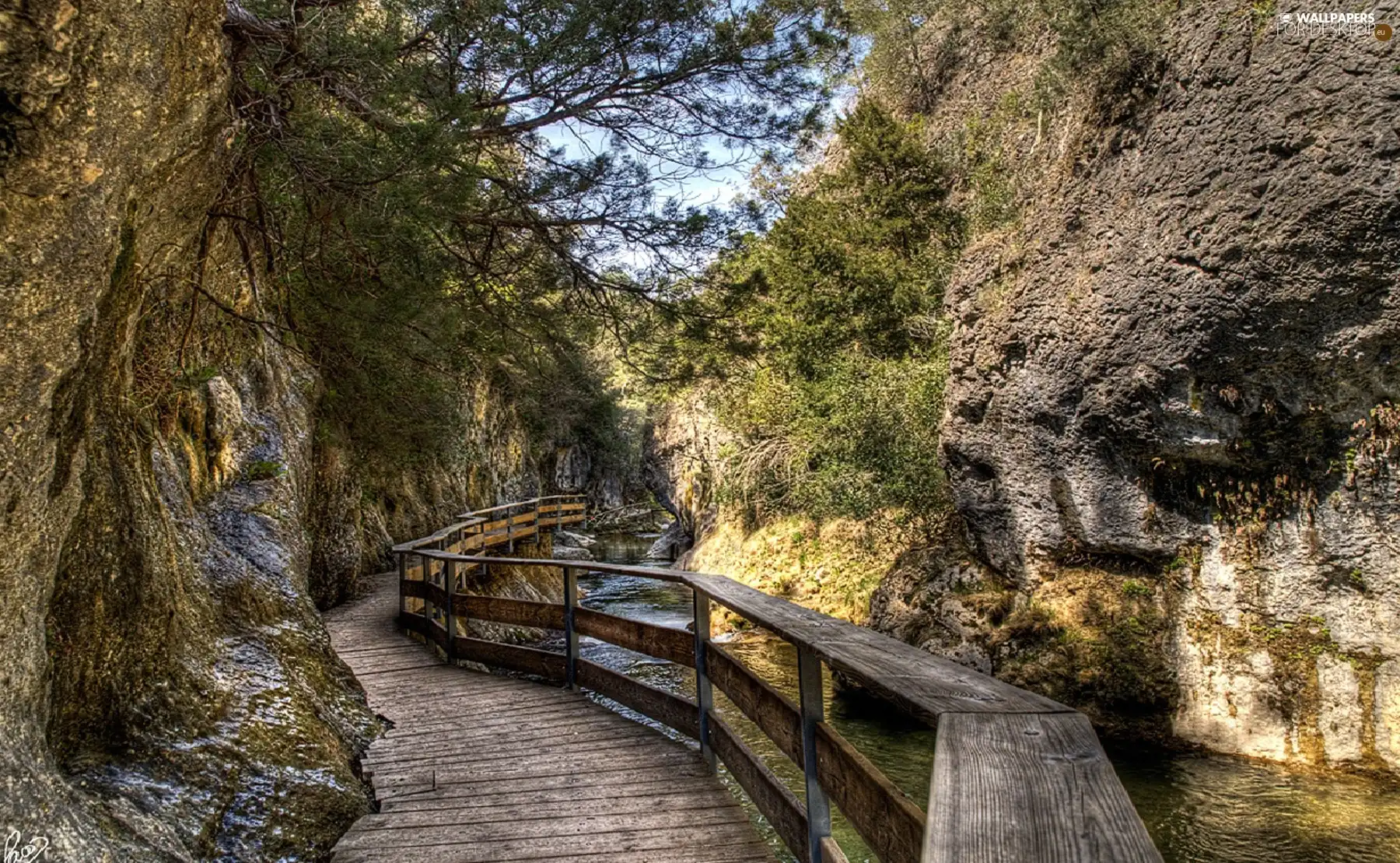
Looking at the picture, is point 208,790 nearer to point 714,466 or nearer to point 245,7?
point 245,7

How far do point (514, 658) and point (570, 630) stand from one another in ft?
3.70

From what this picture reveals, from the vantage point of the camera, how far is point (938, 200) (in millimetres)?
15742

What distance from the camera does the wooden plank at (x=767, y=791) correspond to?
2.89 metres

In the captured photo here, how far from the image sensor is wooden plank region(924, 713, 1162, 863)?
100cm

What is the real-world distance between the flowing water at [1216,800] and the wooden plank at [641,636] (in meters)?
1.37

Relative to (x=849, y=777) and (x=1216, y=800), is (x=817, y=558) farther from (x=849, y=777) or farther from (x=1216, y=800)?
(x=849, y=777)

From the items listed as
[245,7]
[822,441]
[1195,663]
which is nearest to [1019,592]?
[1195,663]

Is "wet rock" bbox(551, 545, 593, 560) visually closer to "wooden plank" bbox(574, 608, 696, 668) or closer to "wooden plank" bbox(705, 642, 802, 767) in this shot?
"wooden plank" bbox(574, 608, 696, 668)

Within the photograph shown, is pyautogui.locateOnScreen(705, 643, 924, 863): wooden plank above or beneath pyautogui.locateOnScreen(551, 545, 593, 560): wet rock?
above

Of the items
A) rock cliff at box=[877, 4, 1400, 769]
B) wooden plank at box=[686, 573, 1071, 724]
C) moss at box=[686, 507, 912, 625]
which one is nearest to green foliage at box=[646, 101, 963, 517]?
moss at box=[686, 507, 912, 625]

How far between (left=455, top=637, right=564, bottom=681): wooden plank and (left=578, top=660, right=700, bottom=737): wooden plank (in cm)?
38

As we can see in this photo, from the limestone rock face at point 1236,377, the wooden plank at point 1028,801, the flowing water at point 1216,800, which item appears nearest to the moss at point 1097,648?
the limestone rock face at point 1236,377

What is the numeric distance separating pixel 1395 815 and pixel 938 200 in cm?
1236
